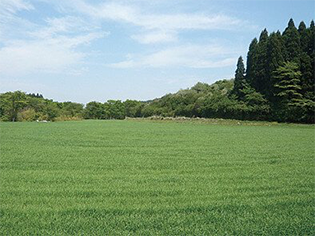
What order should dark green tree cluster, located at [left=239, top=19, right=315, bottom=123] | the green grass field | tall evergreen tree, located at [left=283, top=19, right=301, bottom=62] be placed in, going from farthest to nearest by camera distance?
tall evergreen tree, located at [left=283, top=19, right=301, bottom=62], dark green tree cluster, located at [left=239, top=19, right=315, bottom=123], the green grass field

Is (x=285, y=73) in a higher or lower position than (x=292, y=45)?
lower

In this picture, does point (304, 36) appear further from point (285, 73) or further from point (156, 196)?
point (156, 196)

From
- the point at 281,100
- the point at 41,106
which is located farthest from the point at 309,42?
the point at 41,106

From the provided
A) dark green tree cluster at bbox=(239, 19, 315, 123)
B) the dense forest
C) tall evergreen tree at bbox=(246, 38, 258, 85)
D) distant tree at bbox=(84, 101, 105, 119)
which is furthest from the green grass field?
distant tree at bbox=(84, 101, 105, 119)

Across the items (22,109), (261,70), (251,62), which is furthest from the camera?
(22,109)

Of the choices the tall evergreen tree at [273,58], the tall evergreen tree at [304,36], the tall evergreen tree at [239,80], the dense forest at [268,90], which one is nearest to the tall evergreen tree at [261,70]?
the dense forest at [268,90]

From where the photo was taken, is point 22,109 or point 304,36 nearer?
point 304,36

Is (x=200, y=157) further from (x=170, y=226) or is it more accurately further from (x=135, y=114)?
(x=135, y=114)

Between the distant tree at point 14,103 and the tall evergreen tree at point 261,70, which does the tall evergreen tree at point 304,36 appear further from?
the distant tree at point 14,103

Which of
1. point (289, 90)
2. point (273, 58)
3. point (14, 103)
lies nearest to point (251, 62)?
point (273, 58)

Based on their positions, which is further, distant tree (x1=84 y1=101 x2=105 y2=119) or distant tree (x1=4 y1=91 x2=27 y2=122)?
distant tree (x1=84 y1=101 x2=105 y2=119)

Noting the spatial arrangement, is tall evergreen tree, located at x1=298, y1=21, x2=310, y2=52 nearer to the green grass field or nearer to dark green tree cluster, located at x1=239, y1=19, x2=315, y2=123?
dark green tree cluster, located at x1=239, y1=19, x2=315, y2=123

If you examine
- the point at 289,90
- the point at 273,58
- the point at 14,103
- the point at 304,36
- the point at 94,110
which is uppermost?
the point at 304,36

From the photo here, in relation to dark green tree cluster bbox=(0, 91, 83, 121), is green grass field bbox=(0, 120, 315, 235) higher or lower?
lower
